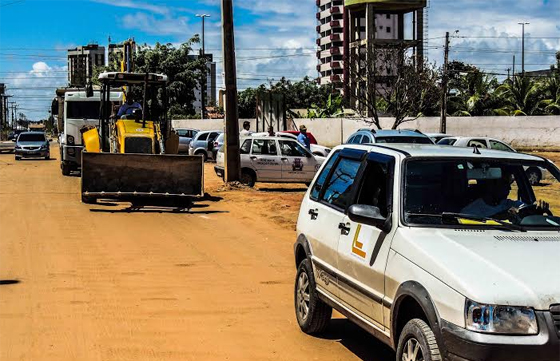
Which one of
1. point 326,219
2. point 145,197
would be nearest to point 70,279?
point 326,219

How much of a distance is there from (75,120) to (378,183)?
78.6 ft

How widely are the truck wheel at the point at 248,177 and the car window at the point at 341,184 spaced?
17.1m

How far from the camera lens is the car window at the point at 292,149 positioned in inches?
957

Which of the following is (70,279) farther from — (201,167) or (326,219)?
(201,167)

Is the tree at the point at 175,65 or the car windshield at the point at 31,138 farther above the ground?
the tree at the point at 175,65

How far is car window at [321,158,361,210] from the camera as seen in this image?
6852mm

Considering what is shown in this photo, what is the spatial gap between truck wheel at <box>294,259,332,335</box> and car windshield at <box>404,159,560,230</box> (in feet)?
5.81

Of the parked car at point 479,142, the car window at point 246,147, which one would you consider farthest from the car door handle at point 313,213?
the car window at point 246,147

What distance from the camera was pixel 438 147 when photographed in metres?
6.65

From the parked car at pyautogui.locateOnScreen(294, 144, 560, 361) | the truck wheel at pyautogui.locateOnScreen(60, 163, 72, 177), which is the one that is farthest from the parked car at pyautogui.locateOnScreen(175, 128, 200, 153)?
the parked car at pyautogui.locateOnScreen(294, 144, 560, 361)

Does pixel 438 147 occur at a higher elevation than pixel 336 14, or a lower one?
lower

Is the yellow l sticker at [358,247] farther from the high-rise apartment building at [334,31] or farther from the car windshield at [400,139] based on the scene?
→ the high-rise apartment building at [334,31]

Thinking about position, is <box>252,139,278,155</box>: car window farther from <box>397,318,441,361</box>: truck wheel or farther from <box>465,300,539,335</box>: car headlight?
<box>465,300,539,335</box>: car headlight

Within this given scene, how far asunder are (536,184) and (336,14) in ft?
427
